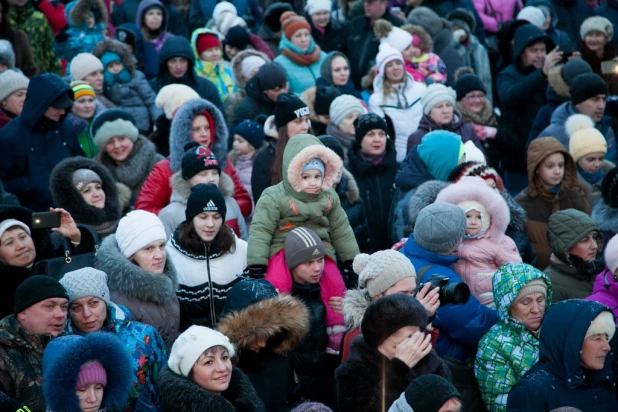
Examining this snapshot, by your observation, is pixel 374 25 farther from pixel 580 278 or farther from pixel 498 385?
pixel 498 385

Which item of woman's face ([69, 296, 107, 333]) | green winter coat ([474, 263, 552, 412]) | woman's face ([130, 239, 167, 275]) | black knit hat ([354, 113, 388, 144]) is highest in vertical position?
black knit hat ([354, 113, 388, 144])

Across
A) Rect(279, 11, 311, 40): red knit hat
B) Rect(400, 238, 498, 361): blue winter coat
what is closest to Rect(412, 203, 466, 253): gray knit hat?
Rect(400, 238, 498, 361): blue winter coat

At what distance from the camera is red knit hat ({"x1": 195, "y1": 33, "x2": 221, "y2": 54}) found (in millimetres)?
11508

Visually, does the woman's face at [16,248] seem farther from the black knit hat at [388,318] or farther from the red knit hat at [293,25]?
the red knit hat at [293,25]

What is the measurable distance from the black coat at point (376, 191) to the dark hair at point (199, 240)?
1.77 metres

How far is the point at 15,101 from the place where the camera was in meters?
8.91

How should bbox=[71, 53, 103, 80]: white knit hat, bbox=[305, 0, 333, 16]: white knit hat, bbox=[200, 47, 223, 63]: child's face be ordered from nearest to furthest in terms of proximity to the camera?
bbox=[71, 53, 103, 80]: white knit hat → bbox=[200, 47, 223, 63]: child's face → bbox=[305, 0, 333, 16]: white knit hat

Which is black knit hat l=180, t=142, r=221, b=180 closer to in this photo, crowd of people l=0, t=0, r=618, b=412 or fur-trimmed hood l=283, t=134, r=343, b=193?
crowd of people l=0, t=0, r=618, b=412

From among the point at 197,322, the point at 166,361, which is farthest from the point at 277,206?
the point at 166,361

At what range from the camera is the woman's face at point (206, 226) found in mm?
6762

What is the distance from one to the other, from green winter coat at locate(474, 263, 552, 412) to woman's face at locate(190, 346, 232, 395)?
4.89ft

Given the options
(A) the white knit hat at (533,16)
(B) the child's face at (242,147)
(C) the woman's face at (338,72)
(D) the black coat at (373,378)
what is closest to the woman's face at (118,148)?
(B) the child's face at (242,147)

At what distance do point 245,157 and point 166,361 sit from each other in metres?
3.44

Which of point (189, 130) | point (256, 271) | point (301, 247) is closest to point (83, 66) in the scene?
point (189, 130)
